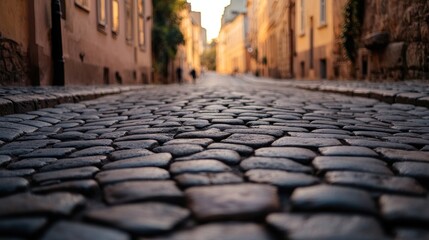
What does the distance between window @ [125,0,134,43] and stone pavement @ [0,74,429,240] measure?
540 inches

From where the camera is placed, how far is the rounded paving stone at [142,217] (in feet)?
4.95

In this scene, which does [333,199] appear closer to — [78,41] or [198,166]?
[198,166]

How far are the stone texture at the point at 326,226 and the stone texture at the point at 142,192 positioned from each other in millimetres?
434

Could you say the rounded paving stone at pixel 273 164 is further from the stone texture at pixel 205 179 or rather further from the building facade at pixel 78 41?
the building facade at pixel 78 41

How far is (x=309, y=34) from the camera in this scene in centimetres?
2034

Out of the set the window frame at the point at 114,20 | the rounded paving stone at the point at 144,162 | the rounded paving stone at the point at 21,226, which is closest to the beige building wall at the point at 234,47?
the window frame at the point at 114,20

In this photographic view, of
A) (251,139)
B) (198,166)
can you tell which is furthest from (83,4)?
(198,166)

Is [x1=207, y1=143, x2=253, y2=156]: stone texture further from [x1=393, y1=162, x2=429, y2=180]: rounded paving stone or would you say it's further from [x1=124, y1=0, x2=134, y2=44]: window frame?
[x1=124, y1=0, x2=134, y2=44]: window frame

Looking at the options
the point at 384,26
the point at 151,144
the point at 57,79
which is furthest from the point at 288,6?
the point at 151,144

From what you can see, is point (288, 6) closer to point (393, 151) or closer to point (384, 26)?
point (384, 26)

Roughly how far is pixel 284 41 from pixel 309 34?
7.91 m

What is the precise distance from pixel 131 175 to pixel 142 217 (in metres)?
0.66

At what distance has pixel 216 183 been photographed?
2.04m

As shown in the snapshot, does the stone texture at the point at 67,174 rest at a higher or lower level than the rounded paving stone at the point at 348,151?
lower
